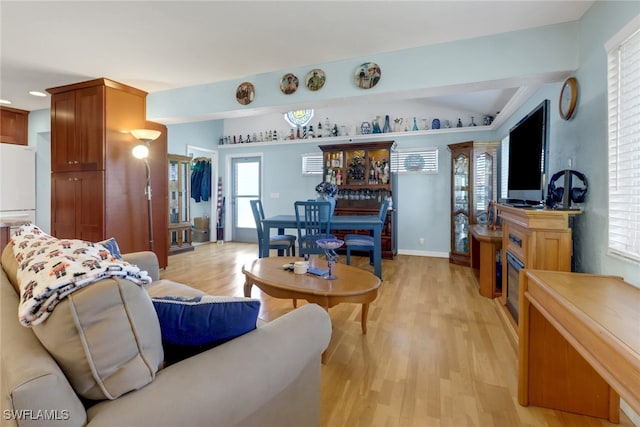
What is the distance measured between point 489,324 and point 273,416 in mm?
2194

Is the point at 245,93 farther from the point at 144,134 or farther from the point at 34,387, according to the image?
the point at 34,387

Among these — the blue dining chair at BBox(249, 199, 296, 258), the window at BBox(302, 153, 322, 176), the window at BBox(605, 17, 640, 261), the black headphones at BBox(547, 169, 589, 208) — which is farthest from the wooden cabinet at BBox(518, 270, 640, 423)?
the window at BBox(302, 153, 322, 176)

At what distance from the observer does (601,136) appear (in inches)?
72.7

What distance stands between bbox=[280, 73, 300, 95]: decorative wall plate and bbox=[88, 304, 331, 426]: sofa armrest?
2609mm

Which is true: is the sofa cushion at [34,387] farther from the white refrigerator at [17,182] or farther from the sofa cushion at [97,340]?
the white refrigerator at [17,182]

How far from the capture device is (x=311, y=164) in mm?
6156

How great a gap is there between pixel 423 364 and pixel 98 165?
3910 millimetres

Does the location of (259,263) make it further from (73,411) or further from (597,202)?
(597,202)

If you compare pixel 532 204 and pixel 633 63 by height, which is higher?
pixel 633 63

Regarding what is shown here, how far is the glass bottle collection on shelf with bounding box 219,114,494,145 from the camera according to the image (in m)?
5.23

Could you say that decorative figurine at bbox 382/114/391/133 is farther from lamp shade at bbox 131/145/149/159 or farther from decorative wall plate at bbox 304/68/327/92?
lamp shade at bbox 131/145/149/159

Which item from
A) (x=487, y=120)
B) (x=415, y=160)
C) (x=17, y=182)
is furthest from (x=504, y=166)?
(x=17, y=182)

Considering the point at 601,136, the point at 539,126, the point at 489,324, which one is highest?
the point at 539,126

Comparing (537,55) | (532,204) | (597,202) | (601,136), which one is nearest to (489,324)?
(532,204)
